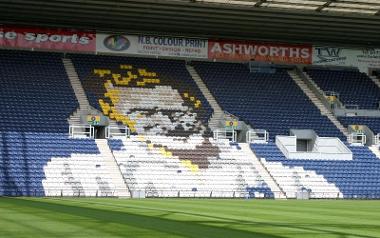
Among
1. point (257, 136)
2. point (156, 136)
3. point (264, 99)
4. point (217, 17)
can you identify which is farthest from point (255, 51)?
Result: point (156, 136)

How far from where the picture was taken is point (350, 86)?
166 ft

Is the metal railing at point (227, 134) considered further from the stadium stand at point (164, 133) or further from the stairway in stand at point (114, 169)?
the stairway in stand at point (114, 169)

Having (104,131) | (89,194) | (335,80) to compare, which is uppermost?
(335,80)

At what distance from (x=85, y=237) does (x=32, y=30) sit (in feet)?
117

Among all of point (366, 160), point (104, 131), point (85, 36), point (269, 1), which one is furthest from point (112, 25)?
point (366, 160)

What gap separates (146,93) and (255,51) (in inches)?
334

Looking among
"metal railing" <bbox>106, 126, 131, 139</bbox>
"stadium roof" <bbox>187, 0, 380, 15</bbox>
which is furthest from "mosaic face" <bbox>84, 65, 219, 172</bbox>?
"stadium roof" <bbox>187, 0, 380, 15</bbox>

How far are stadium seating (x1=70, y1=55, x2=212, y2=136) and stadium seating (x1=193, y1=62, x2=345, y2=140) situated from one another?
1.59m

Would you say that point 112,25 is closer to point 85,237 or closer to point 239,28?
point 239,28

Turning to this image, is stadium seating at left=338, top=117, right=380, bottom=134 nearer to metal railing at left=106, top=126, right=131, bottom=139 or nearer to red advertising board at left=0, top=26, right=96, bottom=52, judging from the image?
metal railing at left=106, top=126, right=131, bottom=139

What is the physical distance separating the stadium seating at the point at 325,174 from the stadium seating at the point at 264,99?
9.79ft

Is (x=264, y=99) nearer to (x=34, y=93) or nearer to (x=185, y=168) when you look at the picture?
(x=185, y=168)

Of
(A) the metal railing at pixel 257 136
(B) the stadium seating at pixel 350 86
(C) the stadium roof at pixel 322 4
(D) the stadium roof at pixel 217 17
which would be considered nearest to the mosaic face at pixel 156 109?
(A) the metal railing at pixel 257 136

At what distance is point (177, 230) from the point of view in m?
13.3
